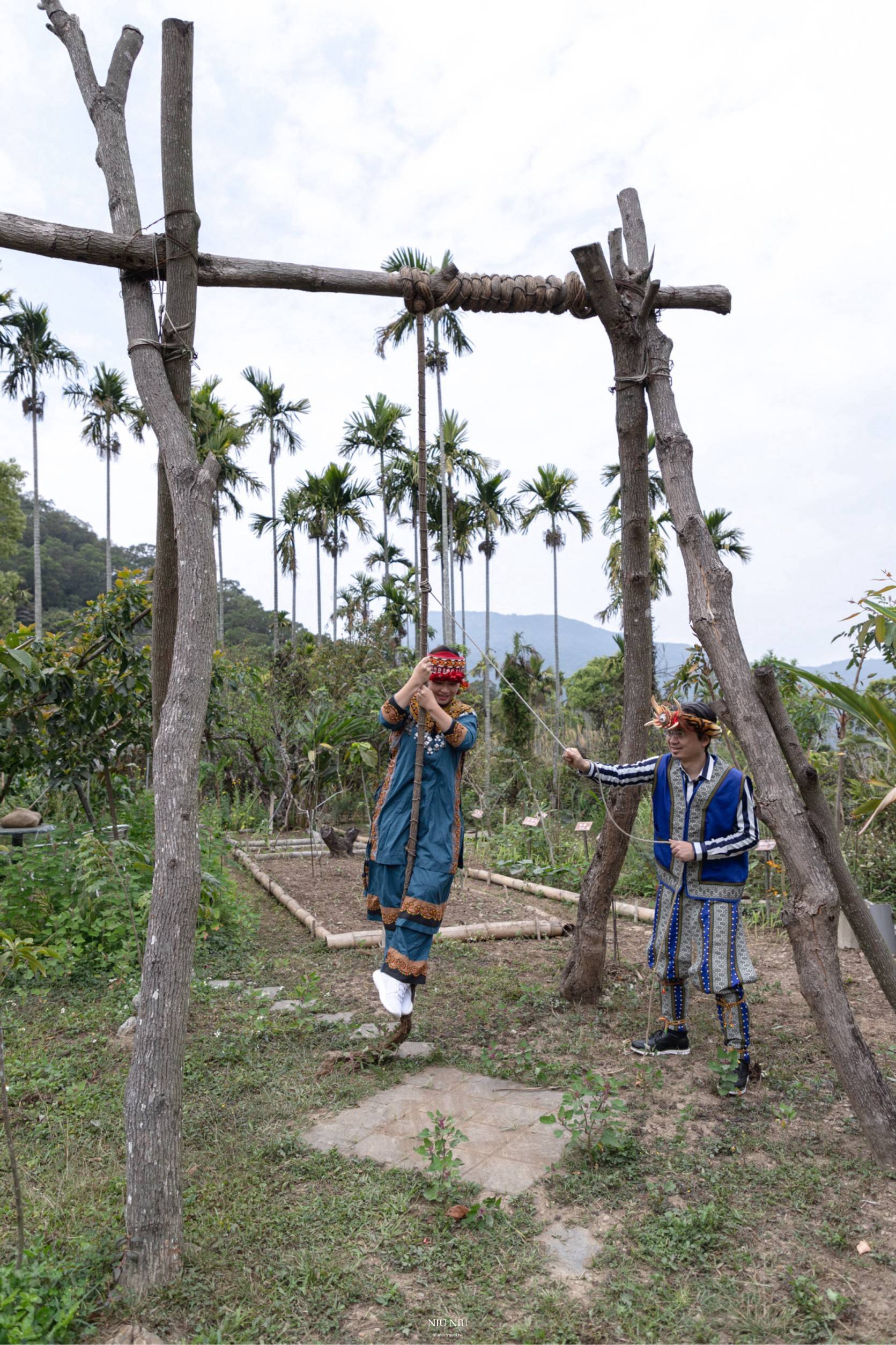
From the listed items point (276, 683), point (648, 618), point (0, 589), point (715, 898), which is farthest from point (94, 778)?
point (0, 589)

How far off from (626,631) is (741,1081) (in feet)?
6.51

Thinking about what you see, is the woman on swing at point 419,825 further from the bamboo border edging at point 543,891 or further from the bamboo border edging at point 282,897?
the bamboo border edging at point 543,891

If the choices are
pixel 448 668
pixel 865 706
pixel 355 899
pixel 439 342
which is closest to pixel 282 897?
pixel 355 899

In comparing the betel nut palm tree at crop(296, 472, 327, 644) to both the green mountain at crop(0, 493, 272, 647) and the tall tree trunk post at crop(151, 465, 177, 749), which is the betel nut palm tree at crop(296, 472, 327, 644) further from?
the tall tree trunk post at crop(151, 465, 177, 749)

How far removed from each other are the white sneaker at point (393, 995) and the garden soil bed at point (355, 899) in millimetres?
2195

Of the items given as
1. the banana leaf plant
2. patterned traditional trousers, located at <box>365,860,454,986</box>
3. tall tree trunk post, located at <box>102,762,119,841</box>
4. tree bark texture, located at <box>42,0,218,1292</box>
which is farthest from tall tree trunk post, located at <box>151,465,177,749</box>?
the banana leaf plant

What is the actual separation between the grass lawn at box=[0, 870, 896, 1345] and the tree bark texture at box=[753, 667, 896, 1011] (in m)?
0.57

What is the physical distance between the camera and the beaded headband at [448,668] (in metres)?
3.67

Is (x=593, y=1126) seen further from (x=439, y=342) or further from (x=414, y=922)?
(x=439, y=342)

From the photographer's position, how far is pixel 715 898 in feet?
11.3

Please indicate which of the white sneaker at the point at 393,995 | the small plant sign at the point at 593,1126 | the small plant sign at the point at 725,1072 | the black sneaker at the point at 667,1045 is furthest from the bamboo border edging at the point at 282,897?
the small plant sign at the point at 593,1126

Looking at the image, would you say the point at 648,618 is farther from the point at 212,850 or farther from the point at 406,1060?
the point at 212,850

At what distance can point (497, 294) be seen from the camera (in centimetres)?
389

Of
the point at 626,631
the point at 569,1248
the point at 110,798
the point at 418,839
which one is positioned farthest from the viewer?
the point at 110,798
